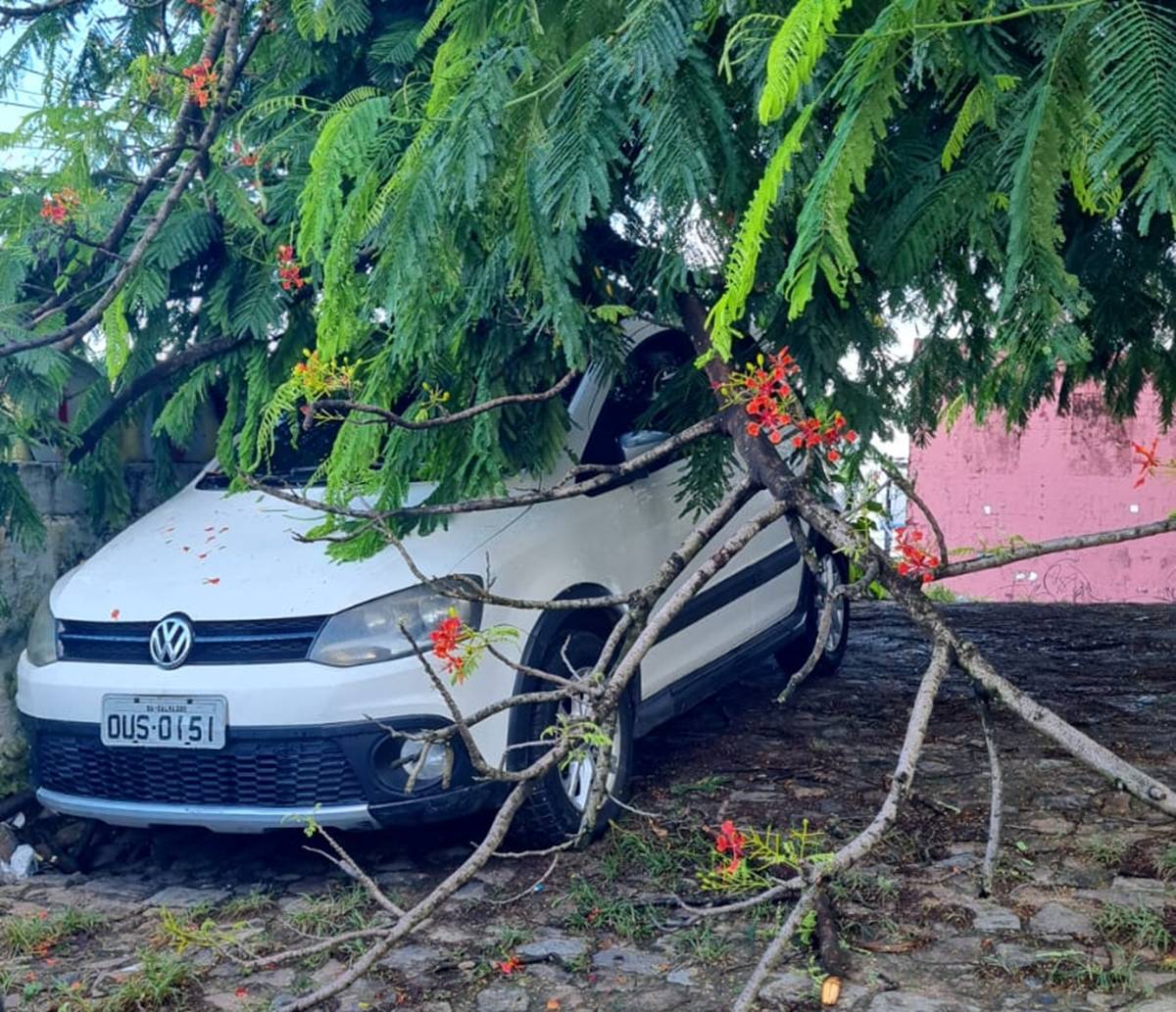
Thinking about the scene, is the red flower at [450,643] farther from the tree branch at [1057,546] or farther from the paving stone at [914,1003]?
the paving stone at [914,1003]

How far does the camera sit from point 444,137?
281 cm

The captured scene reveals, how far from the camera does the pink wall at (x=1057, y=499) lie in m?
11.7

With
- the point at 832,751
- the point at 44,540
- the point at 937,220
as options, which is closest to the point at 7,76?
the point at 44,540

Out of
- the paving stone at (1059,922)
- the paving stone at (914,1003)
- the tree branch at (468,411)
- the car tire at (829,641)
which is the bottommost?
the paving stone at (914,1003)

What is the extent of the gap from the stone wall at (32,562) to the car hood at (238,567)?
1.74ft

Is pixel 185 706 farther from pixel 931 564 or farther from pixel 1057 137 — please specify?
pixel 1057 137

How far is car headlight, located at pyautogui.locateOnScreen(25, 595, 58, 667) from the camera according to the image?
4281 millimetres

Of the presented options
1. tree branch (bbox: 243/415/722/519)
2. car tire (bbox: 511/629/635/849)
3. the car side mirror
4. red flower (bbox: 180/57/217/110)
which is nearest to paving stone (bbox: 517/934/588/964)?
car tire (bbox: 511/629/635/849)

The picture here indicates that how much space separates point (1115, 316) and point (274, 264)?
2.88 metres

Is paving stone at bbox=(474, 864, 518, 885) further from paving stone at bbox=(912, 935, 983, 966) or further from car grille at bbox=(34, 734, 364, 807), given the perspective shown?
paving stone at bbox=(912, 935, 983, 966)

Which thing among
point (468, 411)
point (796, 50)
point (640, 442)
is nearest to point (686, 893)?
point (640, 442)

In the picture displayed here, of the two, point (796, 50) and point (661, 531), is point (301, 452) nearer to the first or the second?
point (661, 531)

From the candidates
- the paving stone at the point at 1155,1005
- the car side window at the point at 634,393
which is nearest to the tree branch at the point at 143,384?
the car side window at the point at 634,393

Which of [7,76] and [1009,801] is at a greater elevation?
[7,76]
